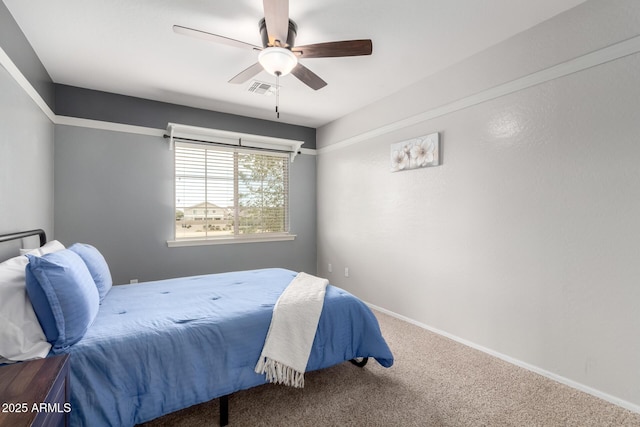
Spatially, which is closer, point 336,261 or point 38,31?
point 38,31

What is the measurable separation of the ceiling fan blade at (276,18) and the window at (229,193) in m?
2.48

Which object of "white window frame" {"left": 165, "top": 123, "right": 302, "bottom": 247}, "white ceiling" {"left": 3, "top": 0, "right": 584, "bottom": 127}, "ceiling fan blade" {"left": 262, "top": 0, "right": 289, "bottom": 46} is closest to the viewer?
"ceiling fan blade" {"left": 262, "top": 0, "right": 289, "bottom": 46}

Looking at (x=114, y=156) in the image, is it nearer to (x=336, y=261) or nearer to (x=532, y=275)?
(x=336, y=261)

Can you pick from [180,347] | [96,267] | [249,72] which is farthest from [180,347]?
[249,72]

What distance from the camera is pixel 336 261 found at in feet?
15.4

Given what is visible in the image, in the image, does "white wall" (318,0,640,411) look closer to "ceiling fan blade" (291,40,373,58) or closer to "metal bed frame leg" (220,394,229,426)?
"ceiling fan blade" (291,40,373,58)

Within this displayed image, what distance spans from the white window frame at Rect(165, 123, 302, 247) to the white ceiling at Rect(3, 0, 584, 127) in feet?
1.66

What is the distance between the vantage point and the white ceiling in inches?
85.6

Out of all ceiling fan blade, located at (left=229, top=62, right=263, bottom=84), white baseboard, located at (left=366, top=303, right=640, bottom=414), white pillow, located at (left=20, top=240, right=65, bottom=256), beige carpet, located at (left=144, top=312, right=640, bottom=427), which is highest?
ceiling fan blade, located at (left=229, top=62, right=263, bottom=84)

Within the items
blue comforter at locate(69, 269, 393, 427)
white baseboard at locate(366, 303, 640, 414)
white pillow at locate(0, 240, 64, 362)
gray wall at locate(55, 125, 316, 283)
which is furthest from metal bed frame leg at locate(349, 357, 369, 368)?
gray wall at locate(55, 125, 316, 283)

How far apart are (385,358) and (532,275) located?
1.33 m

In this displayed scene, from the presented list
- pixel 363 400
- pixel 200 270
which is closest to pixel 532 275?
pixel 363 400

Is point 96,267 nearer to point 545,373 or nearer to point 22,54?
point 22,54

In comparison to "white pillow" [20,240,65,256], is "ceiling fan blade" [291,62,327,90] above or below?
above
